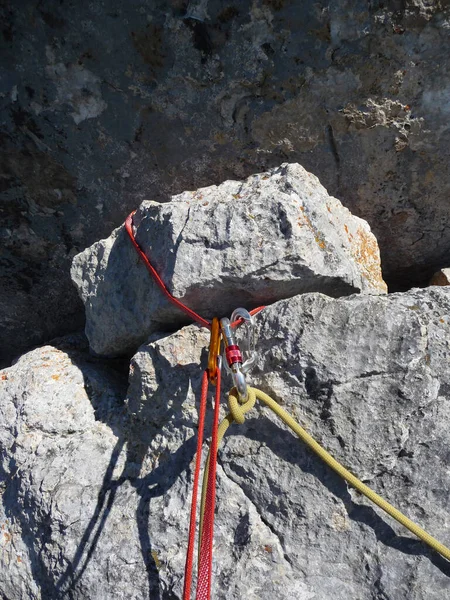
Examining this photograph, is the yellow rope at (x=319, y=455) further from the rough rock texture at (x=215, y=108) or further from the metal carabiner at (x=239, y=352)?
the rough rock texture at (x=215, y=108)

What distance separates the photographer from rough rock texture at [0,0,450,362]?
1406 mm

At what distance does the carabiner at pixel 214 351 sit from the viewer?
1214 mm

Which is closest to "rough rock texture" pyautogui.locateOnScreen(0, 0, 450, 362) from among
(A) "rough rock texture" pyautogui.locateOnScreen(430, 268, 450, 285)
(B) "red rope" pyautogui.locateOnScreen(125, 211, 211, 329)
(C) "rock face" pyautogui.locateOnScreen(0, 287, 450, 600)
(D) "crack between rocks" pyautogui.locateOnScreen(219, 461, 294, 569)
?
(A) "rough rock texture" pyautogui.locateOnScreen(430, 268, 450, 285)

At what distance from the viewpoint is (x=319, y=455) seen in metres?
1.13

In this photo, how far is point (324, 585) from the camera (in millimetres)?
1127

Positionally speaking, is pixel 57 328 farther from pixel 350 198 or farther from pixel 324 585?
pixel 324 585

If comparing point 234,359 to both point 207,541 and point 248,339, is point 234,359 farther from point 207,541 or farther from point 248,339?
point 207,541

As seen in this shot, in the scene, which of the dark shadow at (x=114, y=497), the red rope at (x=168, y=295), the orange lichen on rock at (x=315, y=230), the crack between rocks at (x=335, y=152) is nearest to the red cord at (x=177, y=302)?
the red rope at (x=168, y=295)

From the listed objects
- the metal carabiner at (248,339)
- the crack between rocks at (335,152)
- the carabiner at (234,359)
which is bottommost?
A: the carabiner at (234,359)

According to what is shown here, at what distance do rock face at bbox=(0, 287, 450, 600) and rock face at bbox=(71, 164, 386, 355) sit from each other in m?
0.10

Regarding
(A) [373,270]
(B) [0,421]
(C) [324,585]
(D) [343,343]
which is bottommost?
(C) [324,585]

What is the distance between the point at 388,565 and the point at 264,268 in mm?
758

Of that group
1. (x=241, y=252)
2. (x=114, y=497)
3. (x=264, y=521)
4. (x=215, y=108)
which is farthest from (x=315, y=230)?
(x=114, y=497)

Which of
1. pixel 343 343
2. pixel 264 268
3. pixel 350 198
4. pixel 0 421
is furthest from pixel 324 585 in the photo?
pixel 350 198
